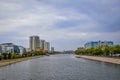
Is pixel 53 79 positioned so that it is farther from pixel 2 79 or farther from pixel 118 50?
pixel 118 50

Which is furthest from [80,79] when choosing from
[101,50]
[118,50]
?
[101,50]

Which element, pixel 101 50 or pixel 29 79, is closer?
pixel 29 79

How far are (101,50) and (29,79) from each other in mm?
97374

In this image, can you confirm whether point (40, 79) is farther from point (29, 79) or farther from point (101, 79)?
point (101, 79)

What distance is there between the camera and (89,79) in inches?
1270

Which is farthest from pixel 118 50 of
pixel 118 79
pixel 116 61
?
pixel 118 79

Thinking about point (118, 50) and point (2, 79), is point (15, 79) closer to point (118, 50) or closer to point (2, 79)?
point (2, 79)

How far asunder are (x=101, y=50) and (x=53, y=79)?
317 ft

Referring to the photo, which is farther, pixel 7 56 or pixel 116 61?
pixel 7 56

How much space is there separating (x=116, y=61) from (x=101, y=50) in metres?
56.4

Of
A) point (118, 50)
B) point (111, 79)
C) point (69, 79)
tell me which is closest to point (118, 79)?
point (111, 79)

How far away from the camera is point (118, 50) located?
307 ft

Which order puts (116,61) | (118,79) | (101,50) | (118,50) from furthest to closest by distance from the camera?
(101,50), (118,50), (116,61), (118,79)

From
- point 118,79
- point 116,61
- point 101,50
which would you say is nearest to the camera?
point 118,79
